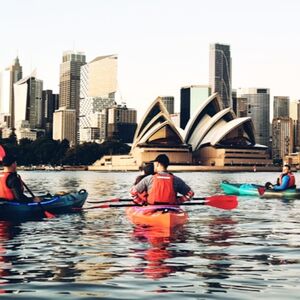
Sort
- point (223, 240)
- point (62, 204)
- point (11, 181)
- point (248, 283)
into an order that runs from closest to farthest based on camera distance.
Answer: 1. point (248, 283)
2. point (223, 240)
3. point (11, 181)
4. point (62, 204)

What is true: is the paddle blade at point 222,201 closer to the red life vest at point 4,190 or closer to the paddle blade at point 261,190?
the red life vest at point 4,190

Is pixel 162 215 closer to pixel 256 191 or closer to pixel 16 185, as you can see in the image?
pixel 16 185

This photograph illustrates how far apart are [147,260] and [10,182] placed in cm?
737

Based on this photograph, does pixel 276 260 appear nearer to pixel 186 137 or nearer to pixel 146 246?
pixel 146 246

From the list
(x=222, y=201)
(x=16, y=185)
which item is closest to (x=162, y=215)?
(x=222, y=201)

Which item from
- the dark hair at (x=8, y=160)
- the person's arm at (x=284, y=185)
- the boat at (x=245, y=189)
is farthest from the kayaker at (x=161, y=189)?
the boat at (x=245, y=189)

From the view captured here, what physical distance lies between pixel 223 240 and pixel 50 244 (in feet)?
12.1

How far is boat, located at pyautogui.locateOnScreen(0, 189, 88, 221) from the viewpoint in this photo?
17188 mm

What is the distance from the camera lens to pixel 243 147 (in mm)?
171750

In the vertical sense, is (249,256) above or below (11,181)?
below

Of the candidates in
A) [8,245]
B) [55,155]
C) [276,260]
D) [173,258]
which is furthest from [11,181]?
[55,155]

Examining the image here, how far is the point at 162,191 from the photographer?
49.8 ft

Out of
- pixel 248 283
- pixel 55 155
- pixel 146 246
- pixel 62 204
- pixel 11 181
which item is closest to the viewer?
pixel 248 283

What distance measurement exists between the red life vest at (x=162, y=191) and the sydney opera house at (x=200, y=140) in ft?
449
